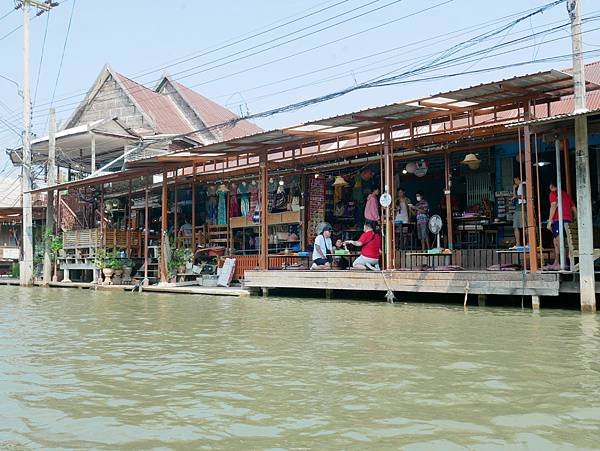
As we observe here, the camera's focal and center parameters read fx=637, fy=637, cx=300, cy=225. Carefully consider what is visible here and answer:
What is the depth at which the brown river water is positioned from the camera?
411 centimetres

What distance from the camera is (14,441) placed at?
160 inches

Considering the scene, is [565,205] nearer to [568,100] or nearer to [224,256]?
[568,100]

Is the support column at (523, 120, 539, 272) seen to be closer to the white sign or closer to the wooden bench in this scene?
the wooden bench

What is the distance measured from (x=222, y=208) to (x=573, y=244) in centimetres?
1235

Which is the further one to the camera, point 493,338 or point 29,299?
point 29,299

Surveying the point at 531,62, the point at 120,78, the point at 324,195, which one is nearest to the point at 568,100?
the point at 531,62

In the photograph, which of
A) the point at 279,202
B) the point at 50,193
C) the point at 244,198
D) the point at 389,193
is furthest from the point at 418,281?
the point at 50,193

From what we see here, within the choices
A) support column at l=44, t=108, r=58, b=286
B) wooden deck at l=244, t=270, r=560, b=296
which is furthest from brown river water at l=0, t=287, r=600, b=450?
support column at l=44, t=108, r=58, b=286

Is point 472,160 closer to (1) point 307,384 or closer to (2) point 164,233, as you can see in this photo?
(2) point 164,233

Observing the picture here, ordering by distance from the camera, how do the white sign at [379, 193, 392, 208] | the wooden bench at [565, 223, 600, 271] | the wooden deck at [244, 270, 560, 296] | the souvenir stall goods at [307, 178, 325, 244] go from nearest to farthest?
the wooden bench at [565, 223, 600, 271] < the wooden deck at [244, 270, 560, 296] < the white sign at [379, 193, 392, 208] < the souvenir stall goods at [307, 178, 325, 244]

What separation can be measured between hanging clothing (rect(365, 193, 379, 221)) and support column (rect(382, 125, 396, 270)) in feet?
6.69

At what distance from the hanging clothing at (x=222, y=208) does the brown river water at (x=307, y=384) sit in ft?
35.7

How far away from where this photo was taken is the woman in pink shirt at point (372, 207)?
53.6 feet

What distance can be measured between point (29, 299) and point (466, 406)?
552 inches
